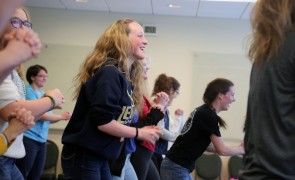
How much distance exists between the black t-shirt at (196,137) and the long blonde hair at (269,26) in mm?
1493

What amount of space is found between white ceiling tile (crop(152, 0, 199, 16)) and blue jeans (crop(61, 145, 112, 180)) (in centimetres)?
405

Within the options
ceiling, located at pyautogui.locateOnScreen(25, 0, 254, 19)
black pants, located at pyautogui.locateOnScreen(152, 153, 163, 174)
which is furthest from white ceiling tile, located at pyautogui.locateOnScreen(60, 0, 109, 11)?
black pants, located at pyautogui.locateOnScreen(152, 153, 163, 174)

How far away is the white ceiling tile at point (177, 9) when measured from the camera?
5.52 meters

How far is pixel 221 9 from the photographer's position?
5676 millimetres

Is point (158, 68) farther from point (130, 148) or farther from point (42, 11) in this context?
point (130, 148)

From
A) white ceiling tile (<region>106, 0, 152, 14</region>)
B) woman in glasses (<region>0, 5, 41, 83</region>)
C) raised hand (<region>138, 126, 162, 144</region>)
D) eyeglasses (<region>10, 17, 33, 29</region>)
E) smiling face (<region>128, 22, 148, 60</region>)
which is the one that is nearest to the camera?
woman in glasses (<region>0, 5, 41, 83</region>)

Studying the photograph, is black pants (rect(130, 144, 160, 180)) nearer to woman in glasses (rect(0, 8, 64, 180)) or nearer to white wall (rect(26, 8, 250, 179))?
woman in glasses (rect(0, 8, 64, 180))

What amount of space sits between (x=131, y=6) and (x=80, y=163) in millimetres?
4371

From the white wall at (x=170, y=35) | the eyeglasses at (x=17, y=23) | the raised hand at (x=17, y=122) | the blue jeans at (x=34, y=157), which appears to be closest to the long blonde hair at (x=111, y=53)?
the eyeglasses at (x=17, y=23)

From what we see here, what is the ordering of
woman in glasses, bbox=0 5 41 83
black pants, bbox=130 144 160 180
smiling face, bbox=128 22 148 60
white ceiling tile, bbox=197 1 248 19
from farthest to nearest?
white ceiling tile, bbox=197 1 248 19
black pants, bbox=130 144 160 180
smiling face, bbox=128 22 148 60
woman in glasses, bbox=0 5 41 83

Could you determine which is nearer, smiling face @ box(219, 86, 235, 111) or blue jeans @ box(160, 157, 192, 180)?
blue jeans @ box(160, 157, 192, 180)

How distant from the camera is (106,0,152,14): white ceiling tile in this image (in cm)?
564

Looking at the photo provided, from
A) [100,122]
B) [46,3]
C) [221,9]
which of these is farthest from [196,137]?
[46,3]

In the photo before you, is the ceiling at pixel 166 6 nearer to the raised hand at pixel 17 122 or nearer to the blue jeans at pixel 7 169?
the blue jeans at pixel 7 169
